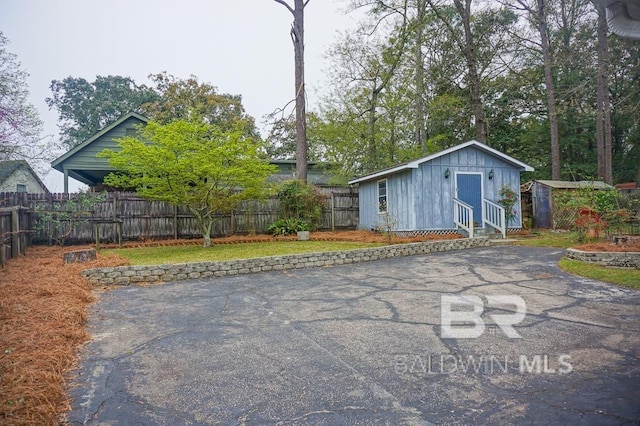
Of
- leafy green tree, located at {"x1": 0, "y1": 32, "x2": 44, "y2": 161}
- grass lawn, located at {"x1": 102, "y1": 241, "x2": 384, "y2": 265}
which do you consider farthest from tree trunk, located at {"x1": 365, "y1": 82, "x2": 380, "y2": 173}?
leafy green tree, located at {"x1": 0, "y1": 32, "x2": 44, "y2": 161}

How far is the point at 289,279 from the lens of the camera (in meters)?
6.89

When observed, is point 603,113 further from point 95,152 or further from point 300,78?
point 95,152

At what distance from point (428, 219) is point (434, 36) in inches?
531

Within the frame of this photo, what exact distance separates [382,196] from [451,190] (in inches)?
99.1

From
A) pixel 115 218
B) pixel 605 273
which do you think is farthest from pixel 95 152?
pixel 605 273

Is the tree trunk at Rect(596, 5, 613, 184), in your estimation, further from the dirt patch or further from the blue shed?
the dirt patch

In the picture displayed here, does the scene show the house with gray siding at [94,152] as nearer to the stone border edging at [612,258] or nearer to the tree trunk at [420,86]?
the tree trunk at [420,86]

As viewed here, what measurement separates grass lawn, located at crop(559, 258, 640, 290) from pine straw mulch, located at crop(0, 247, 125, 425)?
7.10m

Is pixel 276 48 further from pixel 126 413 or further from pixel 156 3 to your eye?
pixel 126 413

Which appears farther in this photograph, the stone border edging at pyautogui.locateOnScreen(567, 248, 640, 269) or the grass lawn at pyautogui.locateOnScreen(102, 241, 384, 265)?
the grass lawn at pyautogui.locateOnScreen(102, 241, 384, 265)

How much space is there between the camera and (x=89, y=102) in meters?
33.0

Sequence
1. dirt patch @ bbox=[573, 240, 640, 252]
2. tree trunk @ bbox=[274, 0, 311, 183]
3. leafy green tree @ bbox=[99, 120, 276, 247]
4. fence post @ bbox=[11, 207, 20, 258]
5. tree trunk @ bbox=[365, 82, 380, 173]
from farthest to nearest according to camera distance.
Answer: tree trunk @ bbox=[365, 82, 380, 173] < tree trunk @ bbox=[274, 0, 311, 183] < leafy green tree @ bbox=[99, 120, 276, 247] < fence post @ bbox=[11, 207, 20, 258] < dirt patch @ bbox=[573, 240, 640, 252]

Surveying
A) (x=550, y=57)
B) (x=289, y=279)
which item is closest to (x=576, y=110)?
(x=550, y=57)

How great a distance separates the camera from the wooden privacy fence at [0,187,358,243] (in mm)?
10883
